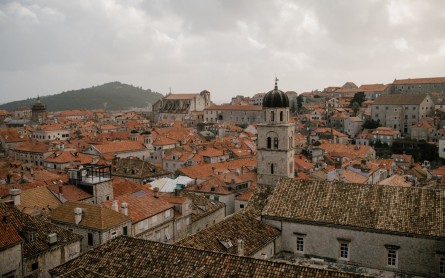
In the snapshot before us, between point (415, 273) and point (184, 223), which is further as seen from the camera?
point (184, 223)

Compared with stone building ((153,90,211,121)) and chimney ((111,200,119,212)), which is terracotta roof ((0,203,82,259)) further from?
stone building ((153,90,211,121))

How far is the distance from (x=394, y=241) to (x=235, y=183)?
85.4 ft

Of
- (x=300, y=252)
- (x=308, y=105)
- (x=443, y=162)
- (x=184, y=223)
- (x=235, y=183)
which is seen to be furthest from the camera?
(x=308, y=105)

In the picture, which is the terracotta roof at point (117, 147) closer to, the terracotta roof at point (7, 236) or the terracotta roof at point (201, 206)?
the terracotta roof at point (201, 206)

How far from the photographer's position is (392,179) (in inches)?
2055

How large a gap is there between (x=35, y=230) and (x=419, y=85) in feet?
448

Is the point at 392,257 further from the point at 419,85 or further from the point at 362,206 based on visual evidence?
the point at 419,85

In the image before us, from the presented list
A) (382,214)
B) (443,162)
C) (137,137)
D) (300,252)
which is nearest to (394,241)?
(382,214)

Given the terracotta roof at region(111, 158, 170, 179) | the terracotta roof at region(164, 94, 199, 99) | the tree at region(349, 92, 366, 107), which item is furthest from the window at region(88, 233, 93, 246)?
the terracotta roof at region(164, 94, 199, 99)

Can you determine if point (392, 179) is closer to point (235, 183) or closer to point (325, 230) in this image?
point (235, 183)

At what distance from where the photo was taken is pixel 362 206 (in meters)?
27.9

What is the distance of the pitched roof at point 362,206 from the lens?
2570 cm

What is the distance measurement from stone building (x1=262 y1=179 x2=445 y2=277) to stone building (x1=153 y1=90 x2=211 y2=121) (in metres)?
133

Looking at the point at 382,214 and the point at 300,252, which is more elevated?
the point at 382,214
